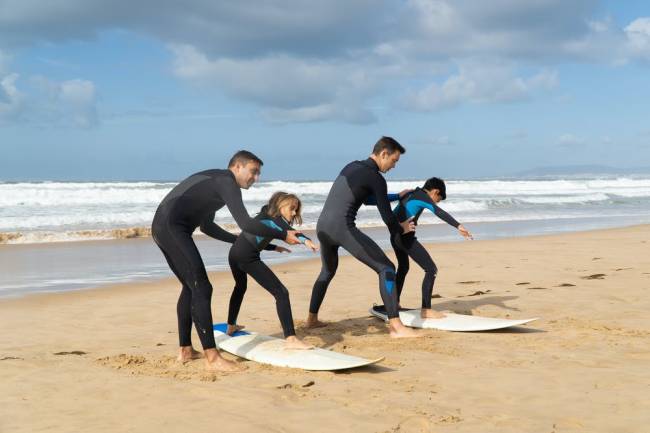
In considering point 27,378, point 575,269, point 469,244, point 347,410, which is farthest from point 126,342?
point 469,244

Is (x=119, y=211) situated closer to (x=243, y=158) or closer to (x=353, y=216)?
(x=353, y=216)

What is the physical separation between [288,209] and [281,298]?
31.4 inches

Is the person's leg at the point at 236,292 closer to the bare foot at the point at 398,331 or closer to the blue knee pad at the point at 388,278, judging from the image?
the blue knee pad at the point at 388,278

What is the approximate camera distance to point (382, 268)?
6539mm

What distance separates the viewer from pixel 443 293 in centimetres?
971

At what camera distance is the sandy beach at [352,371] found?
4121 mm

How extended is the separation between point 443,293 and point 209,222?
4896 mm

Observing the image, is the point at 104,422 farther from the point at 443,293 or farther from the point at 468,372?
the point at 443,293

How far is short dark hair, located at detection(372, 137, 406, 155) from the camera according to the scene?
651cm

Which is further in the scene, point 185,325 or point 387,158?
point 387,158

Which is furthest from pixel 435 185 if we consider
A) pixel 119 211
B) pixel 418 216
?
pixel 119 211

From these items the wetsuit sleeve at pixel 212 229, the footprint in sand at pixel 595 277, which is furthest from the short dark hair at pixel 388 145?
the footprint in sand at pixel 595 277

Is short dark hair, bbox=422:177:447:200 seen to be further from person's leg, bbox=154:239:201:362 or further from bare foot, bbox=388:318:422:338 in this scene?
person's leg, bbox=154:239:201:362

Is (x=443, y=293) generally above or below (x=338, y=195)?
below
